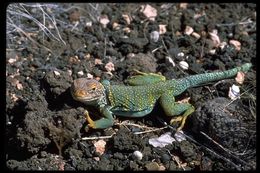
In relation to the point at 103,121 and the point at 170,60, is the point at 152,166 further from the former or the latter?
the point at 170,60

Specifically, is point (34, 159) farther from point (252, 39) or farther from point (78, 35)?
point (252, 39)

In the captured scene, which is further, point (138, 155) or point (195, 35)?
point (195, 35)

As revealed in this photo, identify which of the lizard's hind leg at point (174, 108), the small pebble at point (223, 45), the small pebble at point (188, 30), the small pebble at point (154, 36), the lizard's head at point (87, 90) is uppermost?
the small pebble at point (188, 30)

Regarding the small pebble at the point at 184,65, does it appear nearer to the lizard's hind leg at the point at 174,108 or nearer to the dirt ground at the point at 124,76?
the dirt ground at the point at 124,76

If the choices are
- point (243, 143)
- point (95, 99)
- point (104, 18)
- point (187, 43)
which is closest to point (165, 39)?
point (187, 43)

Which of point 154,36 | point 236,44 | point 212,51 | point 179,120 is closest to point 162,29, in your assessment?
point 154,36

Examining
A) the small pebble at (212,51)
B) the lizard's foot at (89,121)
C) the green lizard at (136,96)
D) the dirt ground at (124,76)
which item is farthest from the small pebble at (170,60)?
the lizard's foot at (89,121)

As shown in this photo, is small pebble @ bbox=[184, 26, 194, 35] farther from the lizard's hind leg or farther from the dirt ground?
the lizard's hind leg
